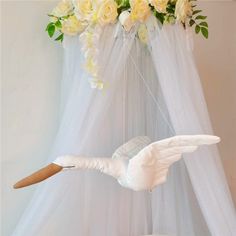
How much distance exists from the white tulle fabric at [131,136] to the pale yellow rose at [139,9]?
6cm

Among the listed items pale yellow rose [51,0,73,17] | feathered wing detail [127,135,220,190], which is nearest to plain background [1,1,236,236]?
pale yellow rose [51,0,73,17]

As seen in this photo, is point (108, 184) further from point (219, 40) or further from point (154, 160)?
point (219, 40)

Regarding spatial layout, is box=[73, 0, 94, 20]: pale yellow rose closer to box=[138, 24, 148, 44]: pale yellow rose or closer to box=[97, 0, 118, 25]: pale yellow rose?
box=[97, 0, 118, 25]: pale yellow rose

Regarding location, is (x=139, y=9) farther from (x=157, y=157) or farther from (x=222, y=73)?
(x=222, y=73)

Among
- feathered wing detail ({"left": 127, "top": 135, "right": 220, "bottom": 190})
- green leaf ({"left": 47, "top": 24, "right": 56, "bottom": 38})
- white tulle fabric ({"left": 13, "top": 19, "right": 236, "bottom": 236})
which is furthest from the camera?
green leaf ({"left": 47, "top": 24, "right": 56, "bottom": 38})

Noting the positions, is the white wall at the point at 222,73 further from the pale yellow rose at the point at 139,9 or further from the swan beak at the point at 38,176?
the swan beak at the point at 38,176

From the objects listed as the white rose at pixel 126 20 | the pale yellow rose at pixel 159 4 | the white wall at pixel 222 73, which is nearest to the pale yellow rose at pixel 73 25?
the white rose at pixel 126 20

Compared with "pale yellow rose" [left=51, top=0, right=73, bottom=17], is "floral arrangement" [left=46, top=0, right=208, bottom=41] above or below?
below

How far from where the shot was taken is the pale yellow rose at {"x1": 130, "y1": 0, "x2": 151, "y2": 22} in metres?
1.13

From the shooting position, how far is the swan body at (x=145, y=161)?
107cm

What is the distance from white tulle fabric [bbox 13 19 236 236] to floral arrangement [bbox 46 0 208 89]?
0.03m

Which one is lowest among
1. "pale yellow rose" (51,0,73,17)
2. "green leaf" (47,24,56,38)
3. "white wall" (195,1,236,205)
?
"white wall" (195,1,236,205)

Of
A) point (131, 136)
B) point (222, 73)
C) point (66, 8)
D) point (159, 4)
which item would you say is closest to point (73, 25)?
point (66, 8)

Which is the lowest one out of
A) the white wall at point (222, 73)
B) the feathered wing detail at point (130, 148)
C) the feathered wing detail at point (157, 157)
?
the feathered wing detail at point (157, 157)
